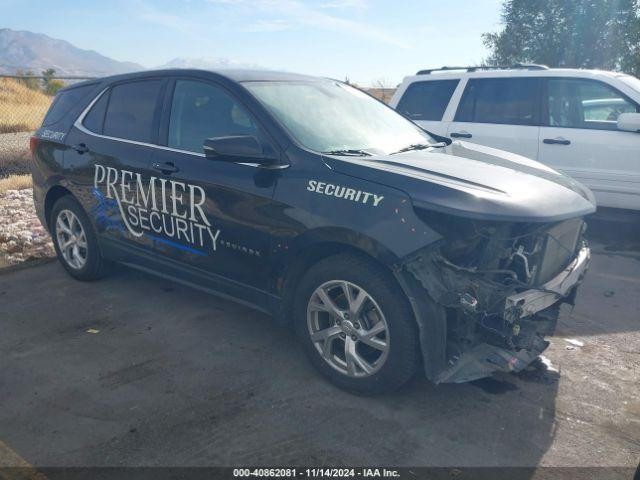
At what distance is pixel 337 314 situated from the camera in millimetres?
3449

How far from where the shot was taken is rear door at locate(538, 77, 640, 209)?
6504mm

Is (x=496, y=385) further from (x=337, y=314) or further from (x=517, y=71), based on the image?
(x=517, y=71)

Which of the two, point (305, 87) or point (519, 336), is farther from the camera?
point (305, 87)

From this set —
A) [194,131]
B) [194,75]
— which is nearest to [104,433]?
[194,131]

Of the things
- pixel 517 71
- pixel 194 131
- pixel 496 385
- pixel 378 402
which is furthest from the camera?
pixel 517 71

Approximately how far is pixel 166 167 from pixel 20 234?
354 centimetres

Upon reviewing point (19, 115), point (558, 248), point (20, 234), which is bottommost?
point (20, 234)

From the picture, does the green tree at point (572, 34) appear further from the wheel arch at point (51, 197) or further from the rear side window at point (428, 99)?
the wheel arch at point (51, 197)

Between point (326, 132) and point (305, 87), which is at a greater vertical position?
point (305, 87)

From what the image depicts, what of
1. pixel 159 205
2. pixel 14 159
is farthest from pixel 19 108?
pixel 159 205

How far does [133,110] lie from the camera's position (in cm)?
470

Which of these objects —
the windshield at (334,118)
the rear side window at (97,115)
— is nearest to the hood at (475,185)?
the windshield at (334,118)

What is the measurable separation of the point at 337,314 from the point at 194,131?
1.74m

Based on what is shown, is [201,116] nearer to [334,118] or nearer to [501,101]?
[334,118]
